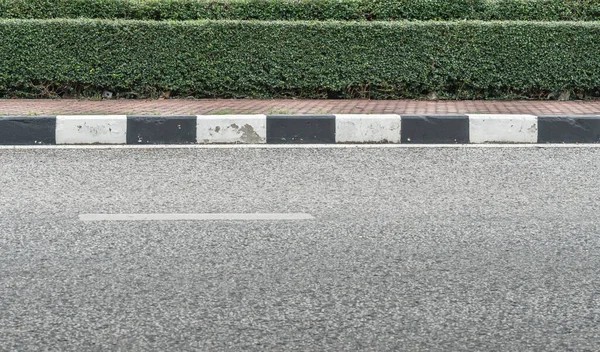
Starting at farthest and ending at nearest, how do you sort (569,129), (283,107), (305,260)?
(283,107) → (569,129) → (305,260)

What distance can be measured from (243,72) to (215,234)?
572cm

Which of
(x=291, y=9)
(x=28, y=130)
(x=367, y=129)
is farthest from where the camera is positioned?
(x=291, y=9)

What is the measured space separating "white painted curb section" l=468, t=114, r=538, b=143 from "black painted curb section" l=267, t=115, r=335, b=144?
3.84 ft

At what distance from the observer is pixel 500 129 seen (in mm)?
7656

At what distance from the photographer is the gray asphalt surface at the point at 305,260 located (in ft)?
10.0

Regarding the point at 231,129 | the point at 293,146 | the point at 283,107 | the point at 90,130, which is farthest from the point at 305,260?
the point at 283,107

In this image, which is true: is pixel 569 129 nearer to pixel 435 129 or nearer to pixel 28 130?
pixel 435 129

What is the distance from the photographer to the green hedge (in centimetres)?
980

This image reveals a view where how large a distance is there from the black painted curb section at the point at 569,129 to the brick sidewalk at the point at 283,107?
0.49m

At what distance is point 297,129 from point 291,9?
343cm

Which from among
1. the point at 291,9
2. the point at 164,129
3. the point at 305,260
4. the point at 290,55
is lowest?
the point at 305,260

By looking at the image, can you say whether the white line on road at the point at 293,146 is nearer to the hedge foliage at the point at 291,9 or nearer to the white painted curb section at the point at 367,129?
the white painted curb section at the point at 367,129

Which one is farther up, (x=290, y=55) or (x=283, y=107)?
(x=290, y=55)

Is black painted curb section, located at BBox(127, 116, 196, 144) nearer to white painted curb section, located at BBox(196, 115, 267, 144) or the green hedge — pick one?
white painted curb section, located at BBox(196, 115, 267, 144)
